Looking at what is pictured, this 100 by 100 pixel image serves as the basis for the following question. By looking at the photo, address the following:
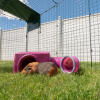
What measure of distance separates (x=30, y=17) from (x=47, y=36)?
1597 mm

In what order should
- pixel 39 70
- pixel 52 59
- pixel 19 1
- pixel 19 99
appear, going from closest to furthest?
pixel 19 99
pixel 39 70
pixel 52 59
pixel 19 1

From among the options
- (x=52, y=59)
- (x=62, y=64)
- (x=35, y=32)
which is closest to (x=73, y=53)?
(x=52, y=59)

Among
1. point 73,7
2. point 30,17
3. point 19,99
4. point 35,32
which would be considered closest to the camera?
point 19,99

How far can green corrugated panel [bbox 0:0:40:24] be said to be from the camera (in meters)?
5.15

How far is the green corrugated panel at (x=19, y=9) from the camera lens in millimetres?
5153

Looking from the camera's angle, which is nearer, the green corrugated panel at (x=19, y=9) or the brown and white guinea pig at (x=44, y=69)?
the brown and white guinea pig at (x=44, y=69)

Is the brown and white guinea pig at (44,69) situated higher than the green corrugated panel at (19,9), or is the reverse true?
the green corrugated panel at (19,9)

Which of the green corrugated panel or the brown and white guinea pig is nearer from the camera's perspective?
the brown and white guinea pig

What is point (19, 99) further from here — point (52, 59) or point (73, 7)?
point (73, 7)

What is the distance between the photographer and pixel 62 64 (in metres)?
2.59

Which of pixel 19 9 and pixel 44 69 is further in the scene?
pixel 19 9

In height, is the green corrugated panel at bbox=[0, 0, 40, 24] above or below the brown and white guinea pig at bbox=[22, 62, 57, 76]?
above

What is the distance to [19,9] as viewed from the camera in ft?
18.4

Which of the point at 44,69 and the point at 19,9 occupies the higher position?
the point at 19,9
